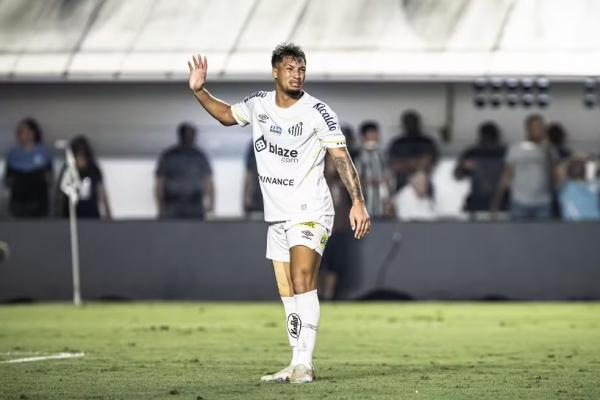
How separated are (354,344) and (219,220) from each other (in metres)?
7.76

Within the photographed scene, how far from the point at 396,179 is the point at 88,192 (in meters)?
4.22

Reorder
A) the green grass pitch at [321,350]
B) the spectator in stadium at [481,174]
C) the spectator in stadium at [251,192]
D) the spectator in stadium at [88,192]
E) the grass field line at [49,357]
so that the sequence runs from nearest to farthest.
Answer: the green grass pitch at [321,350] < the grass field line at [49,357] < the spectator in stadium at [481,174] < the spectator in stadium at [251,192] < the spectator in stadium at [88,192]

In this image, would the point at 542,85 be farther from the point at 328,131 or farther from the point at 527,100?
the point at 328,131

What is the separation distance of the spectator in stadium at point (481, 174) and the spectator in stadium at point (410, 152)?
0.41 m

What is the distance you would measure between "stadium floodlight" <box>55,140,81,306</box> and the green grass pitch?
71cm

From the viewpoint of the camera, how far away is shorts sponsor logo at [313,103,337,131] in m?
10.6

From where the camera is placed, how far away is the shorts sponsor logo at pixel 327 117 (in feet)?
34.9

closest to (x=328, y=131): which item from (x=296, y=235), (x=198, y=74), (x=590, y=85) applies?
(x=296, y=235)

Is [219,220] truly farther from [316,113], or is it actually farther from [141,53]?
[316,113]

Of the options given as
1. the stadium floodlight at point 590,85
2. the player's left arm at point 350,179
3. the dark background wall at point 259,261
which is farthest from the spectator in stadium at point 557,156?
the player's left arm at point 350,179

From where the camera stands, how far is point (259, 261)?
2189 cm

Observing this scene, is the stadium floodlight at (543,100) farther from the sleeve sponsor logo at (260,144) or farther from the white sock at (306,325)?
the white sock at (306,325)

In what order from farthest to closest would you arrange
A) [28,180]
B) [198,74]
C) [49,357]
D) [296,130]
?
[28,180] → [49,357] → [198,74] → [296,130]

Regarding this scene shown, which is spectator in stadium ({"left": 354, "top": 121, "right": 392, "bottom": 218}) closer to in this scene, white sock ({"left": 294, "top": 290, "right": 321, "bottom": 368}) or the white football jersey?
the white football jersey
